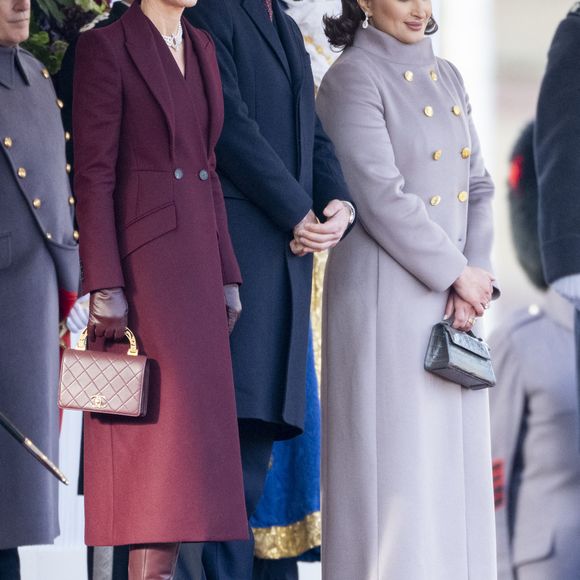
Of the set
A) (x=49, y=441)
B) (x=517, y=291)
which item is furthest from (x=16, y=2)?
(x=517, y=291)

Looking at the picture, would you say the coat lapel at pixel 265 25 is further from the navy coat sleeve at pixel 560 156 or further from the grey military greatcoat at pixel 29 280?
the navy coat sleeve at pixel 560 156

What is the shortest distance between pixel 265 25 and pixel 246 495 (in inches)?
47.6

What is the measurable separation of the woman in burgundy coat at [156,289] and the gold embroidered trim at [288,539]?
109 cm

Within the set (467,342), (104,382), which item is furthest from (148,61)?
(467,342)

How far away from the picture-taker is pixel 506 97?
616 cm

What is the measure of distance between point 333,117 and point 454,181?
0.38 m

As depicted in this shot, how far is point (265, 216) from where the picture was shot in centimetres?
368

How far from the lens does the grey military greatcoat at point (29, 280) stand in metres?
3.82

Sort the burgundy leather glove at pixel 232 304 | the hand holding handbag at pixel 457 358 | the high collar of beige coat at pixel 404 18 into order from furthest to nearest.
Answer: the high collar of beige coat at pixel 404 18, the hand holding handbag at pixel 457 358, the burgundy leather glove at pixel 232 304

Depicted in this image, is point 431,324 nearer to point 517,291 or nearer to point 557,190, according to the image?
point 557,190

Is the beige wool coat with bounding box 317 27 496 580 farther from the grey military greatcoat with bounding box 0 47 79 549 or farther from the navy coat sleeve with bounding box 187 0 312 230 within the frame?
the grey military greatcoat with bounding box 0 47 79 549

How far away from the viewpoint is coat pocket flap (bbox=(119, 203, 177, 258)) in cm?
336

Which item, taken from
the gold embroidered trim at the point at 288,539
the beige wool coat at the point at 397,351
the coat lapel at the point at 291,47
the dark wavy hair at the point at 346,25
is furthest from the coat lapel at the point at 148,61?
the gold embroidered trim at the point at 288,539

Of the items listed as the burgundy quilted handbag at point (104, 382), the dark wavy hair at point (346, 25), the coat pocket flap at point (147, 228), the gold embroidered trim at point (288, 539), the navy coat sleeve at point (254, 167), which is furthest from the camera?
the gold embroidered trim at point (288, 539)
